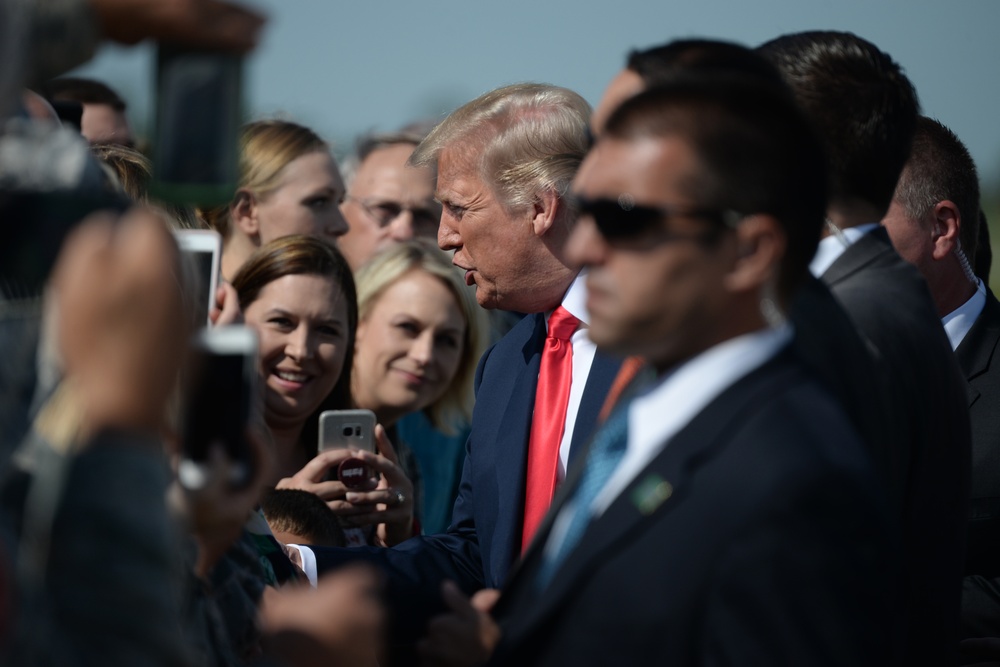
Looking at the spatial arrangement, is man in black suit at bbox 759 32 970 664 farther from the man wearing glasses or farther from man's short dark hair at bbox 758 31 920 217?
the man wearing glasses

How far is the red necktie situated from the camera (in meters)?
3.63

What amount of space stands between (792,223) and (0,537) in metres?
1.28

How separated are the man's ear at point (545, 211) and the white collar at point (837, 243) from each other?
5.07ft

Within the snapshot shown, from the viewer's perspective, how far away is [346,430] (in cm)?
480

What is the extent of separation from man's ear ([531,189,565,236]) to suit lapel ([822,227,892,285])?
1595 mm

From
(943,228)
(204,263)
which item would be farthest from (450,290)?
(204,263)

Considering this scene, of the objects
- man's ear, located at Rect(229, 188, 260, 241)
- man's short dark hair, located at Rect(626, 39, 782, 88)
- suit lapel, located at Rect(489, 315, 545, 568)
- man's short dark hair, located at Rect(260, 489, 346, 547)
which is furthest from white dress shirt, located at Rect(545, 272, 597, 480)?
man's ear, located at Rect(229, 188, 260, 241)

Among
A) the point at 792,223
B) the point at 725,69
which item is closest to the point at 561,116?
the point at 725,69

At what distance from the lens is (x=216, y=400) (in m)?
1.62

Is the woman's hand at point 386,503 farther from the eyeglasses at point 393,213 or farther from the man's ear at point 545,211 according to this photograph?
the eyeglasses at point 393,213

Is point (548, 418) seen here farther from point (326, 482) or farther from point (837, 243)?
point (837, 243)

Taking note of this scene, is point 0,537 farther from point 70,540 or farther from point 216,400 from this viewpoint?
point 216,400

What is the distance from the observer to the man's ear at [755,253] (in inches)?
75.7

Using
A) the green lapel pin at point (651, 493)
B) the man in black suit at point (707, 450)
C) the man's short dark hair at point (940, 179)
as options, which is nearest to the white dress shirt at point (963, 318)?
the man's short dark hair at point (940, 179)
